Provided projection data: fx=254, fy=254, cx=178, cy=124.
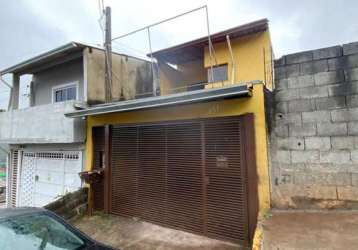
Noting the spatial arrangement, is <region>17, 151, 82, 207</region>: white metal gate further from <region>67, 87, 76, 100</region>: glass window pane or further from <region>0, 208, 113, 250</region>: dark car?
Result: <region>0, 208, 113, 250</region>: dark car

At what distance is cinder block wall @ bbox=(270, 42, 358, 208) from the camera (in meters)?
4.58

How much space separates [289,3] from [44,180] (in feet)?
36.8

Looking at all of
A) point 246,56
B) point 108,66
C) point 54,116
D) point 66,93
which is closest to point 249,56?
point 246,56

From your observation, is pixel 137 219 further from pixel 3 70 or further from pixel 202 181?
pixel 3 70

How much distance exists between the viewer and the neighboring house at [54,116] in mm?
8398

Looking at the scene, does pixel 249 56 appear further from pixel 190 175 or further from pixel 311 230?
pixel 311 230

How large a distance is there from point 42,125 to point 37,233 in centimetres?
691

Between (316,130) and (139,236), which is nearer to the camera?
(316,130)

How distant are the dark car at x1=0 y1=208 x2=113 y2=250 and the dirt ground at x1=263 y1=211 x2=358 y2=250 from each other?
2.38 metres

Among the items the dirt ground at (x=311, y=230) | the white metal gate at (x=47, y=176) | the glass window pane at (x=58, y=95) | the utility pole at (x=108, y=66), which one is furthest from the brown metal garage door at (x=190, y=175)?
the glass window pane at (x=58, y=95)

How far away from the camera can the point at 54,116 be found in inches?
337

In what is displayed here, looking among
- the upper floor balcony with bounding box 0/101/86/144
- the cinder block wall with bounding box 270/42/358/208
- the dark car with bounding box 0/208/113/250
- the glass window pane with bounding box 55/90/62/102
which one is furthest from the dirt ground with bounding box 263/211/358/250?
the glass window pane with bounding box 55/90/62/102

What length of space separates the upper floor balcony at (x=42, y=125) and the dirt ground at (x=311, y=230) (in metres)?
6.27

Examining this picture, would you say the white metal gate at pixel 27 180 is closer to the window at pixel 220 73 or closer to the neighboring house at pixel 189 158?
the neighboring house at pixel 189 158
